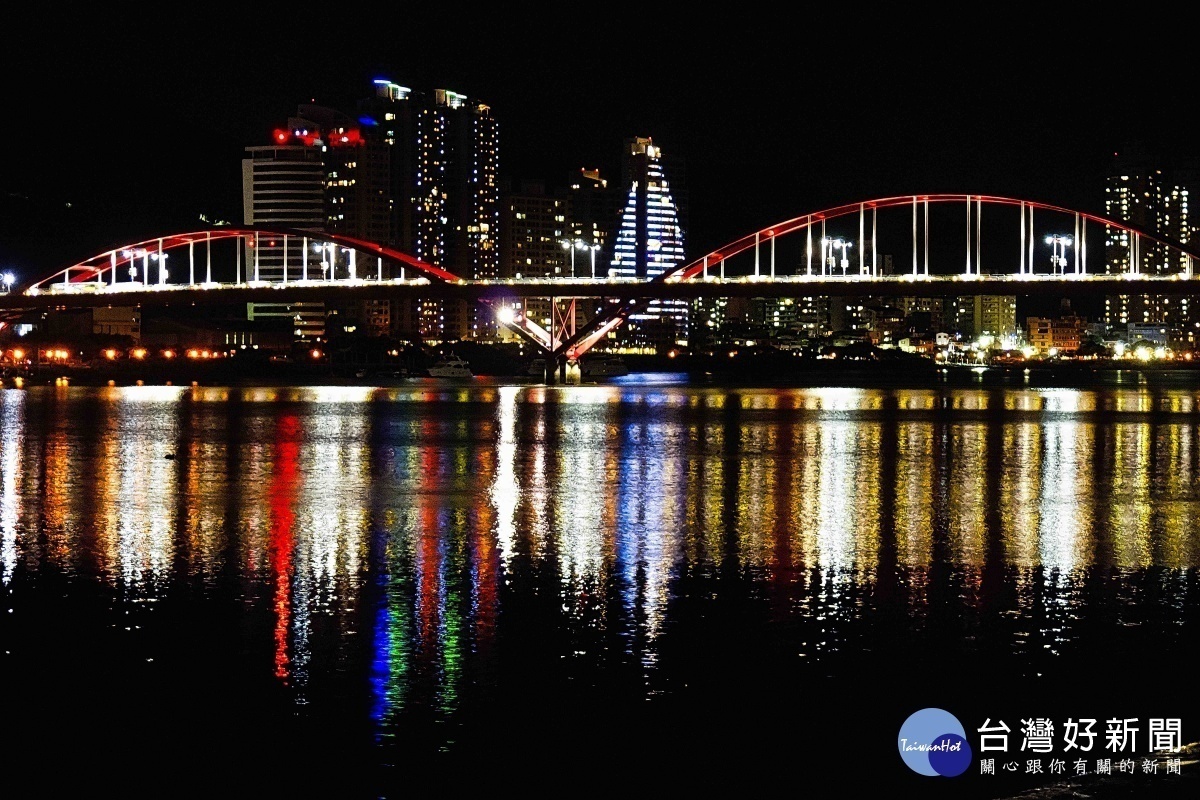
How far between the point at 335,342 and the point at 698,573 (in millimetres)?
135493

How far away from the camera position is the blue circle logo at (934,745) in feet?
32.8

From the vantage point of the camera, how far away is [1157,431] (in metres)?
42.5

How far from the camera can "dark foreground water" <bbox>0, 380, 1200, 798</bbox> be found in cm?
1023

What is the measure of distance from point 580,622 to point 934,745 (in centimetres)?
443

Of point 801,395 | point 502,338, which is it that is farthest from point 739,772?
point 502,338

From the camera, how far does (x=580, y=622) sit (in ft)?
46.2

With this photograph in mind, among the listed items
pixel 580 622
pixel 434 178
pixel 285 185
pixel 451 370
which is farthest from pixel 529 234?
pixel 580 622

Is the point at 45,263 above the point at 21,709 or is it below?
above

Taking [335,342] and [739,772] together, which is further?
[335,342]

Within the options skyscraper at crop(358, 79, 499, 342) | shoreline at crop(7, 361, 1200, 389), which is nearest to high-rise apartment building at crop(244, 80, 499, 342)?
skyscraper at crop(358, 79, 499, 342)

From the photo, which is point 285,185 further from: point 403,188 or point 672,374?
point 672,374

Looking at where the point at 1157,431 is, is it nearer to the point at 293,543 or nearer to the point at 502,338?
the point at 293,543

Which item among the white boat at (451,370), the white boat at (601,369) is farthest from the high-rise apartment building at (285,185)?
the white boat at (451,370)

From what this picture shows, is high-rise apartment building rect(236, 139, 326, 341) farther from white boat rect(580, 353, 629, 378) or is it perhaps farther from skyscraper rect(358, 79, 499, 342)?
white boat rect(580, 353, 629, 378)
